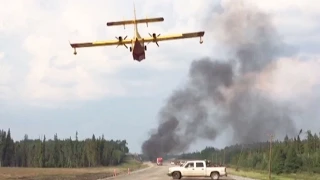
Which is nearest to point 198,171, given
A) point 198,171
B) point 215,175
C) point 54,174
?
point 198,171

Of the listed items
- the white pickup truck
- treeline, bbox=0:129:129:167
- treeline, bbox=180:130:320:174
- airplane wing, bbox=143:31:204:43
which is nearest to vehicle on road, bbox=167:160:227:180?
the white pickup truck

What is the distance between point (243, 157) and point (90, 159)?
5641 cm

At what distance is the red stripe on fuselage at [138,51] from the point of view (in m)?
37.8

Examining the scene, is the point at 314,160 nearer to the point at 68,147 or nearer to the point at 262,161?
the point at 262,161

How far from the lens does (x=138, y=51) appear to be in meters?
38.1

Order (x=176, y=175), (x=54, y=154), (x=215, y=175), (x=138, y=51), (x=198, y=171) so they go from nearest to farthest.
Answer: (x=138, y=51), (x=215, y=175), (x=198, y=171), (x=176, y=175), (x=54, y=154)

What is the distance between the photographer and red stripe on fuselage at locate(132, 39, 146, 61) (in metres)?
37.8

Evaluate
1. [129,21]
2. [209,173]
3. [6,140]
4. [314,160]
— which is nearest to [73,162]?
[6,140]

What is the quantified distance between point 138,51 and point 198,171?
18.7 m

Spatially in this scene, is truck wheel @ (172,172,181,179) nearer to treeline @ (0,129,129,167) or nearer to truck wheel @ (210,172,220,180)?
truck wheel @ (210,172,220,180)

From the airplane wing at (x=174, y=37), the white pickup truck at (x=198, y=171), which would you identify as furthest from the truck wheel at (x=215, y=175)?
Result: the airplane wing at (x=174, y=37)

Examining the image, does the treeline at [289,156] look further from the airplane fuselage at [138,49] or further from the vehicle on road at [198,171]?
the airplane fuselage at [138,49]

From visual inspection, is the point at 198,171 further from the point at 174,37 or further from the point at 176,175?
the point at 174,37

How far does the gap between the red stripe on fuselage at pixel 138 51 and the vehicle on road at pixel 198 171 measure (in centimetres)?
1770
